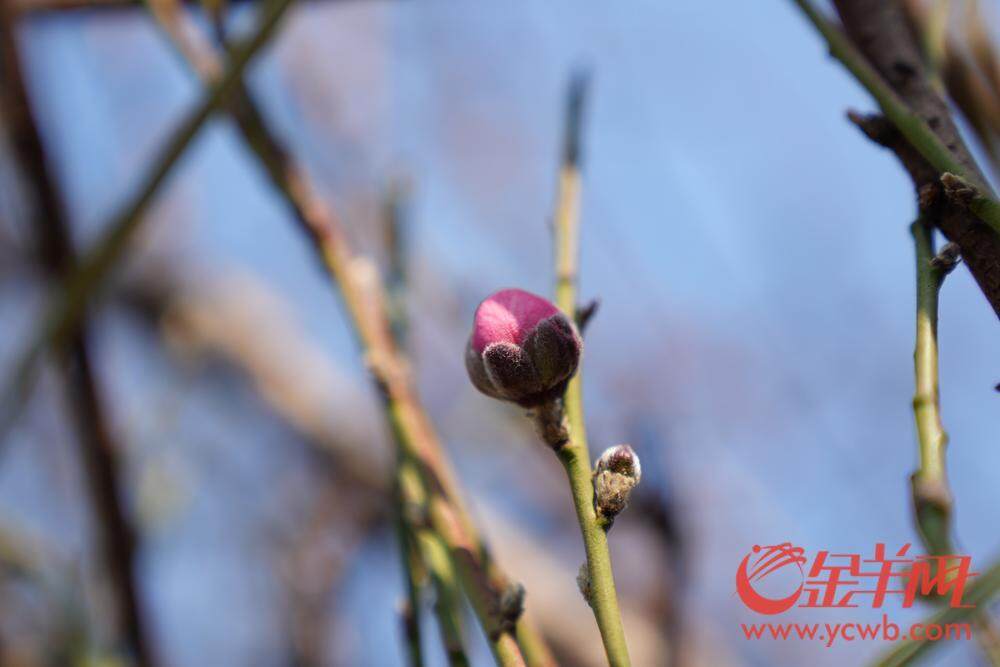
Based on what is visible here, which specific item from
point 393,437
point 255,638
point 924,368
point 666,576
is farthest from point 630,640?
point 255,638

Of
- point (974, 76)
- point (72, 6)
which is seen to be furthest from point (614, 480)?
point (72, 6)

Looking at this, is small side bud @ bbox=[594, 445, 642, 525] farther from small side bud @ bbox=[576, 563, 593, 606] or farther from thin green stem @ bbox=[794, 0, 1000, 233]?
thin green stem @ bbox=[794, 0, 1000, 233]

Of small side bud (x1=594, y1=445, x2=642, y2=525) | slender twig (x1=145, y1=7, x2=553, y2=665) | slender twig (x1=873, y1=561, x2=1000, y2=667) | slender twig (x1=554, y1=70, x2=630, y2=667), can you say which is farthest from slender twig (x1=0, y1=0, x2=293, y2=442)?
slender twig (x1=873, y1=561, x2=1000, y2=667)

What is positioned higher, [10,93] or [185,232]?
[185,232]

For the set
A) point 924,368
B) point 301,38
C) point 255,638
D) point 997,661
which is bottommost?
point 997,661

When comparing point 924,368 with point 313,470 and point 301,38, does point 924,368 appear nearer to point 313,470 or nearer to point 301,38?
point 313,470
